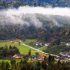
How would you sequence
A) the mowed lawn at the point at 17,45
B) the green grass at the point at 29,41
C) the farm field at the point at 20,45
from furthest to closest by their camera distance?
1. the green grass at the point at 29,41
2. the farm field at the point at 20,45
3. the mowed lawn at the point at 17,45

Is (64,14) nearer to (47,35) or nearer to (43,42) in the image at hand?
(47,35)

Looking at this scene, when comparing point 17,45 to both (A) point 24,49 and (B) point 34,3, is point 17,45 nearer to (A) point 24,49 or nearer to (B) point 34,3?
(A) point 24,49

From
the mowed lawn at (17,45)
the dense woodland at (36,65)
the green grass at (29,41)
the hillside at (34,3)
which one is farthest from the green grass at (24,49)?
the hillside at (34,3)

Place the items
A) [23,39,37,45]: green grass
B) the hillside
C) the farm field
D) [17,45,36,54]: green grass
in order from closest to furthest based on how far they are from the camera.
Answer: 1. [17,45,36,54]: green grass
2. the farm field
3. [23,39,37,45]: green grass
4. the hillside

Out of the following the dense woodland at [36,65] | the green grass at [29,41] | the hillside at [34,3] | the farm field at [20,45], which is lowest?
the hillside at [34,3]

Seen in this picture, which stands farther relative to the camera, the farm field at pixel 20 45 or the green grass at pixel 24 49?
the farm field at pixel 20 45

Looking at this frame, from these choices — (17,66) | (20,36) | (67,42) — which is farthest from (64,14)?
(17,66)

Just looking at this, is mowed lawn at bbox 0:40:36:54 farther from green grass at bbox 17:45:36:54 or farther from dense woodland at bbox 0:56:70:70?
dense woodland at bbox 0:56:70:70

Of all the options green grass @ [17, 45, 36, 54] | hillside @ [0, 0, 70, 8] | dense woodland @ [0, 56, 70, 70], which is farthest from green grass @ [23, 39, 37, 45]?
hillside @ [0, 0, 70, 8]

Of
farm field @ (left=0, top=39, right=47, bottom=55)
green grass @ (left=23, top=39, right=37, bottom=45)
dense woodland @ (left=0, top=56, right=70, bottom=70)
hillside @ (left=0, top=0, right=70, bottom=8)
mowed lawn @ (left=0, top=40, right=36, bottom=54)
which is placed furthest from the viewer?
hillside @ (left=0, top=0, right=70, bottom=8)

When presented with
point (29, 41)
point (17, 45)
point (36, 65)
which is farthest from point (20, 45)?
point (36, 65)

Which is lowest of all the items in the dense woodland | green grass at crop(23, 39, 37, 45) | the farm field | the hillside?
the hillside

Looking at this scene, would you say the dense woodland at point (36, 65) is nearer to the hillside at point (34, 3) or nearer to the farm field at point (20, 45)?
the farm field at point (20, 45)
